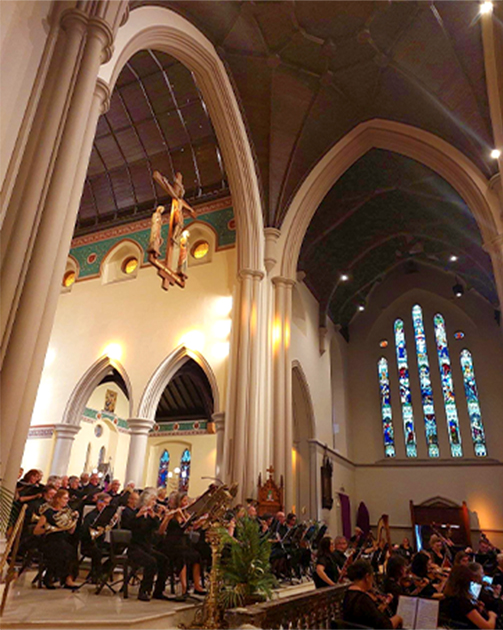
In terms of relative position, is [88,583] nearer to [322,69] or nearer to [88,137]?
[88,137]

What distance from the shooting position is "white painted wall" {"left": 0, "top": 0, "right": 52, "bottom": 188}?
4617 millimetres

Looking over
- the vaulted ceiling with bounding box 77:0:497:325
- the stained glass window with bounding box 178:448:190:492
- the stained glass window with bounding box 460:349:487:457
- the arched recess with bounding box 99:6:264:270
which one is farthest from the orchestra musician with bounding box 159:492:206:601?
the stained glass window with bounding box 460:349:487:457

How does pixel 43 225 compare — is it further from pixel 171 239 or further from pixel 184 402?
pixel 184 402

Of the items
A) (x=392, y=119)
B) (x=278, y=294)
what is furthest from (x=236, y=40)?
(x=278, y=294)

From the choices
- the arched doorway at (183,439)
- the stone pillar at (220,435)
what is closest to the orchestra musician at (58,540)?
the stone pillar at (220,435)

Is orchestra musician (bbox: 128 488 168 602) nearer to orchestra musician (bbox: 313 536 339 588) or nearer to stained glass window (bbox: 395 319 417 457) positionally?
orchestra musician (bbox: 313 536 339 588)

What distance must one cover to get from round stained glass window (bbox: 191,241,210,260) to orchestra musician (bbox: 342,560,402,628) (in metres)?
11.3

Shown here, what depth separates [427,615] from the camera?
115 inches

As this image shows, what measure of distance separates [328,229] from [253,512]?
10.5 meters

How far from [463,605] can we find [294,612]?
118 centimetres

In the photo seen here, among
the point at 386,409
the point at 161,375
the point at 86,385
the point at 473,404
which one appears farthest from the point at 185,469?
the point at 473,404

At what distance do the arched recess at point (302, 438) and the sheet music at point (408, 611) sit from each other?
442 inches

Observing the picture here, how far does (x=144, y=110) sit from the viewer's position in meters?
13.0

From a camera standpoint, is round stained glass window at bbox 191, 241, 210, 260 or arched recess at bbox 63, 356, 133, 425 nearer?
arched recess at bbox 63, 356, 133, 425
